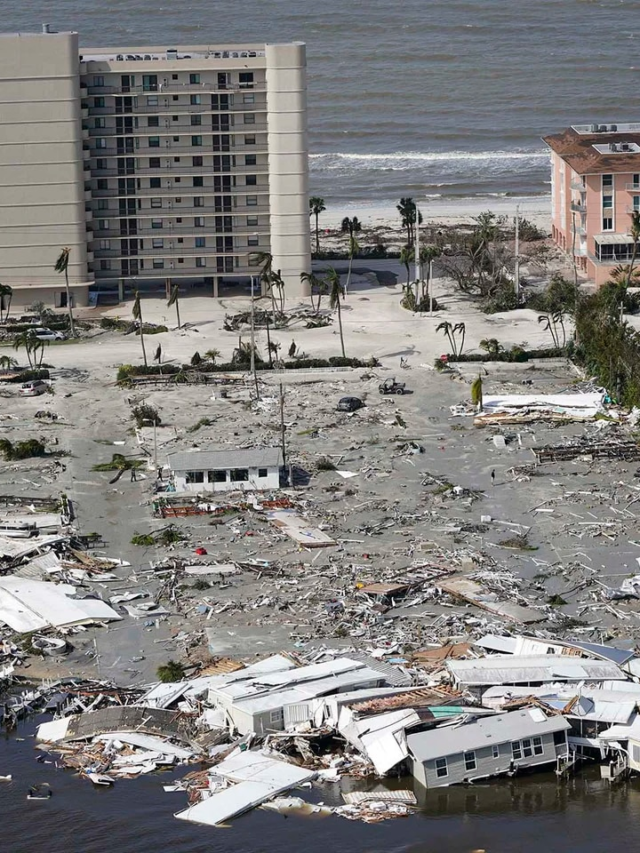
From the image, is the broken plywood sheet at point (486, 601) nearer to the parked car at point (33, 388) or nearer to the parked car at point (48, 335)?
the parked car at point (33, 388)

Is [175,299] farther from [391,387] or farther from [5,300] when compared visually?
[391,387]

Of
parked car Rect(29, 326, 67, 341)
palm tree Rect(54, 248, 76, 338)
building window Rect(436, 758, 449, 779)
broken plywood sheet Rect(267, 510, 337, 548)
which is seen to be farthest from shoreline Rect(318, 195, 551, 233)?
building window Rect(436, 758, 449, 779)

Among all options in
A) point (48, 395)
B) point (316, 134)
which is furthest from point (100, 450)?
point (316, 134)

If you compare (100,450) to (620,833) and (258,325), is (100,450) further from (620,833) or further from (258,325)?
(620,833)

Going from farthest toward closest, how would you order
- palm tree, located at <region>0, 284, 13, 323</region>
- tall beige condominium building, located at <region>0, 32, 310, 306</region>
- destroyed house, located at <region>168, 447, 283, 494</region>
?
tall beige condominium building, located at <region>0, 32, 310, 306</region>, palm tree, located at <region>0, 284, 13, 323</region>, destroyed house, located at <region>168, 447, 283, 494</region>

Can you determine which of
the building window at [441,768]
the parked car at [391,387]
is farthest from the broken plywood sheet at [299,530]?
the parked car at [391,387]

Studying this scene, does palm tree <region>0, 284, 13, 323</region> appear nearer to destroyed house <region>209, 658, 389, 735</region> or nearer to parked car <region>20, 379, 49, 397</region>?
parked car <region>20, 379, 49, 397</region>
